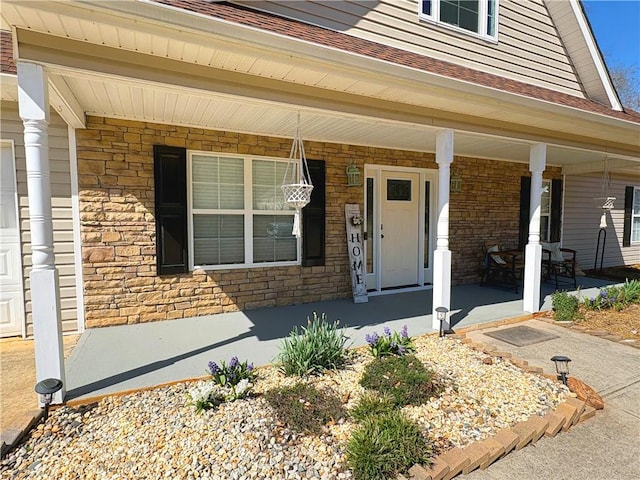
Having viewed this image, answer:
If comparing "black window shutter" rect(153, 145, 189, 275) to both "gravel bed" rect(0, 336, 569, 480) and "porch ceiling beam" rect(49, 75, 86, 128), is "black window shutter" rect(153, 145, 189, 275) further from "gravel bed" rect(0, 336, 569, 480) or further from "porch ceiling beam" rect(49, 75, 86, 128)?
"gravel bed" rect(0, 336, 569, 480)

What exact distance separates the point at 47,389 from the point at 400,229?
5217mm

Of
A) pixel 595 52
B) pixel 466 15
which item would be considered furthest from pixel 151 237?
pixel 595 52

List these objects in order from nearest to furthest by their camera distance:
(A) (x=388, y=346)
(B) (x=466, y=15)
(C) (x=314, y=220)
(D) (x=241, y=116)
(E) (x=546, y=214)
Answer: (A) (x=388, y=346), (D) (x=241, y=116), (C) (x=314, y=220), (B) (x=466, y=15), (E) (x=546, y=214)

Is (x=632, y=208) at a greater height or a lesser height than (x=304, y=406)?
greater

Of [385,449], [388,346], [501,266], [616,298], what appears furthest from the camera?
[501,266]

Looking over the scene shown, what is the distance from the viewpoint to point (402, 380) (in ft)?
9.08

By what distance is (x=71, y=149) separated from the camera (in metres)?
3.92

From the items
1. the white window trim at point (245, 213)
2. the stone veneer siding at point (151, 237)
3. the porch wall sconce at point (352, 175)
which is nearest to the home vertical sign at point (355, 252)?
the stone veneer siding at point (151, 237)

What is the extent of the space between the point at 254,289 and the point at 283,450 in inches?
119

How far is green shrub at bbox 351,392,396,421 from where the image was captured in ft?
7.69

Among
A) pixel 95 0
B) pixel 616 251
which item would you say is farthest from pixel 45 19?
pixel 616 251

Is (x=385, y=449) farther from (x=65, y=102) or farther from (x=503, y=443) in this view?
(x=65, y=102)

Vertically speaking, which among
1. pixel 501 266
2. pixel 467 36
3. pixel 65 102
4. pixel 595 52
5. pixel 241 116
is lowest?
pixel 501 266

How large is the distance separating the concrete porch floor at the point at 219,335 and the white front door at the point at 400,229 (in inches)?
18.5
